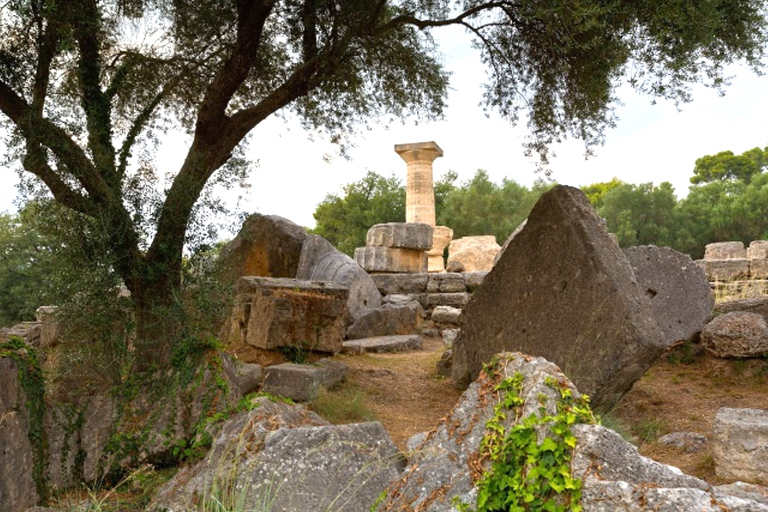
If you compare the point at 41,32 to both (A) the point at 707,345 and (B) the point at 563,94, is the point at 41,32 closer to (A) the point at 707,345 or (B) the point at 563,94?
(B) the point at 563,94

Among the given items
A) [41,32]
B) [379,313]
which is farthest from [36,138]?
[379,313]

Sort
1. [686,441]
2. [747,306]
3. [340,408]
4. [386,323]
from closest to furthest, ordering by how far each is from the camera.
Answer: [686,441] → [340,408] → [747,306] → [386,323]

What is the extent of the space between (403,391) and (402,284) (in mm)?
7935

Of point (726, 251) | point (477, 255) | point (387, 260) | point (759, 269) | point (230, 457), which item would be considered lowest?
point (230, 457)

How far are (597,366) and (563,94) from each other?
4814 millimetres

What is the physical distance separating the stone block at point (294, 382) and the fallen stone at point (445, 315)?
21.7 ft

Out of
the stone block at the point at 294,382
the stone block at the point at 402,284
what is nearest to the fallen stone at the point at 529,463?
the stone block at the point at 294,382

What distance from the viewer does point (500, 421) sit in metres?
3.27

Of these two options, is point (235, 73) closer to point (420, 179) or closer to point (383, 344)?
point (383, 344)

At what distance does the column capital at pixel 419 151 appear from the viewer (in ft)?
77.3

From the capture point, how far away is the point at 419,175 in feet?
78.8

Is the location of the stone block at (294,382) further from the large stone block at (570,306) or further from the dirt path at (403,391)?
the large stone block at (570,306)

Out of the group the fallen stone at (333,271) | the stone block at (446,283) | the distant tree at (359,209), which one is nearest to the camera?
the fallen stone at (333,271)

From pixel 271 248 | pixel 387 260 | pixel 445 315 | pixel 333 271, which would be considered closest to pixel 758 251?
pixel 387 260
